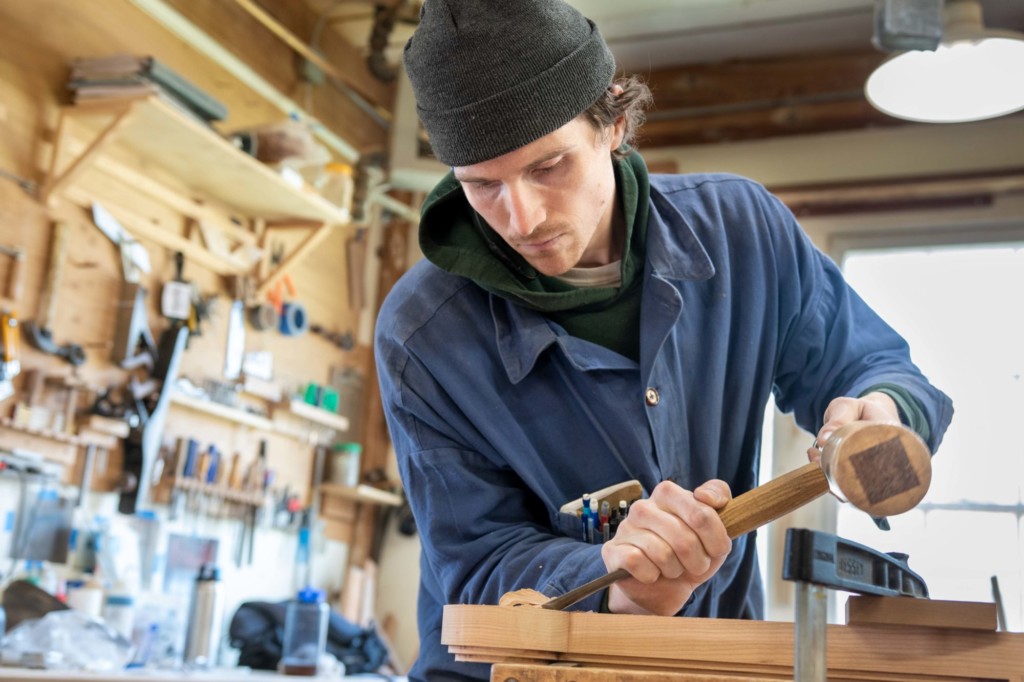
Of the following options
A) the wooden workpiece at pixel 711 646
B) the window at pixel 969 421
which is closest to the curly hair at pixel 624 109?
the wooden workpiece at pixel 711 646

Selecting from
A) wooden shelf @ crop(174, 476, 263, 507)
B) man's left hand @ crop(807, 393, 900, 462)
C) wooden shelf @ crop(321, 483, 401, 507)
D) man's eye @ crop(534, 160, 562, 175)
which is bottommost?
man's left hand @ crop(807, 393, 900, 462)

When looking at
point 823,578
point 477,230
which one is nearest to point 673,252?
point 477,230

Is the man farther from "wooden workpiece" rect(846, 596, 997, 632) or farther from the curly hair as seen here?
"wooden workpiece" rect(846, 596, 997, 632)

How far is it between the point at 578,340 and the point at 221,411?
247 cm

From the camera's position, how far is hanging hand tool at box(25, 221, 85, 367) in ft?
10.1

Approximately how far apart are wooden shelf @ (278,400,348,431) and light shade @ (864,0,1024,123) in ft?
7.56

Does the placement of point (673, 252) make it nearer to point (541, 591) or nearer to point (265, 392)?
point (541, 591)

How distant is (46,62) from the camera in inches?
128

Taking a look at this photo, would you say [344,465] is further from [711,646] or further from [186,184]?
[711,646]

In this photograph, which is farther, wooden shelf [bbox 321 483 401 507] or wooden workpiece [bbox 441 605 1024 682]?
wooden shelf [bbox 321 483 401 507]

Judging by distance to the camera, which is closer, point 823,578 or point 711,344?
point 823,578

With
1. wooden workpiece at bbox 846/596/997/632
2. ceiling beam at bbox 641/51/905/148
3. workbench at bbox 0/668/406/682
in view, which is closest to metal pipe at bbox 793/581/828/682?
wooden workpiece at bbox 846/596/997/632

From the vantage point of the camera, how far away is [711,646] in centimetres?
97

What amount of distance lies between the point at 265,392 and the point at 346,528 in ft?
3.04
